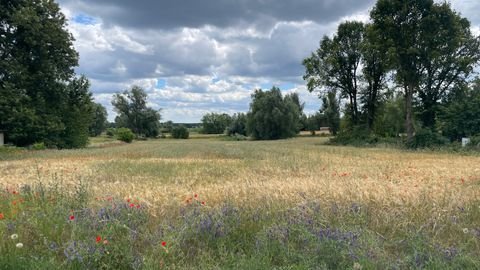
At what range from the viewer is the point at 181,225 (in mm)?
5145

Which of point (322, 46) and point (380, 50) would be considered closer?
point (380, 50)

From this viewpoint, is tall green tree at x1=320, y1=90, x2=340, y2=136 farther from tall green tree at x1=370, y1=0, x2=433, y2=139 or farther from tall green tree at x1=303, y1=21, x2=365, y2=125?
tall green tree at x1=370, y1=0, x2=433, y2=139

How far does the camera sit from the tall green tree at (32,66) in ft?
93.2

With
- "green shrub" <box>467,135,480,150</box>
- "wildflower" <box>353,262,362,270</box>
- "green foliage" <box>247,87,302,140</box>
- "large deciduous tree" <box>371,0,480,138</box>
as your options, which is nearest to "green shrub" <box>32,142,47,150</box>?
"large deciduous tree" <box>371,0,480,138</box>

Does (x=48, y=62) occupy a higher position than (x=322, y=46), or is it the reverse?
(x=322, y=46)

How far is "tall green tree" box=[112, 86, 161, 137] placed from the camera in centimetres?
10988

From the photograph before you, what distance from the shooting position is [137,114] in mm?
110375

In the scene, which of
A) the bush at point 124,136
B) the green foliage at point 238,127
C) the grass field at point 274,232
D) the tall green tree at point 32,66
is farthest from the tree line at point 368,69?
the green foliage at point 238,127

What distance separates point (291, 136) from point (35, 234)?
81893 mm

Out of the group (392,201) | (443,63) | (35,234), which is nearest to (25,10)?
(35,234)

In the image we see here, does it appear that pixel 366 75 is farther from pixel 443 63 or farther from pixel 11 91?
pixel 11 91

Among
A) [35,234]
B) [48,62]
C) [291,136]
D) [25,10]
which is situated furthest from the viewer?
[291,136]

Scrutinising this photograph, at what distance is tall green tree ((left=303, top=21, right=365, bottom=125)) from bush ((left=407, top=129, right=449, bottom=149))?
20.2 metres

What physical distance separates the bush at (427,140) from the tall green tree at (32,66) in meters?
33.2
